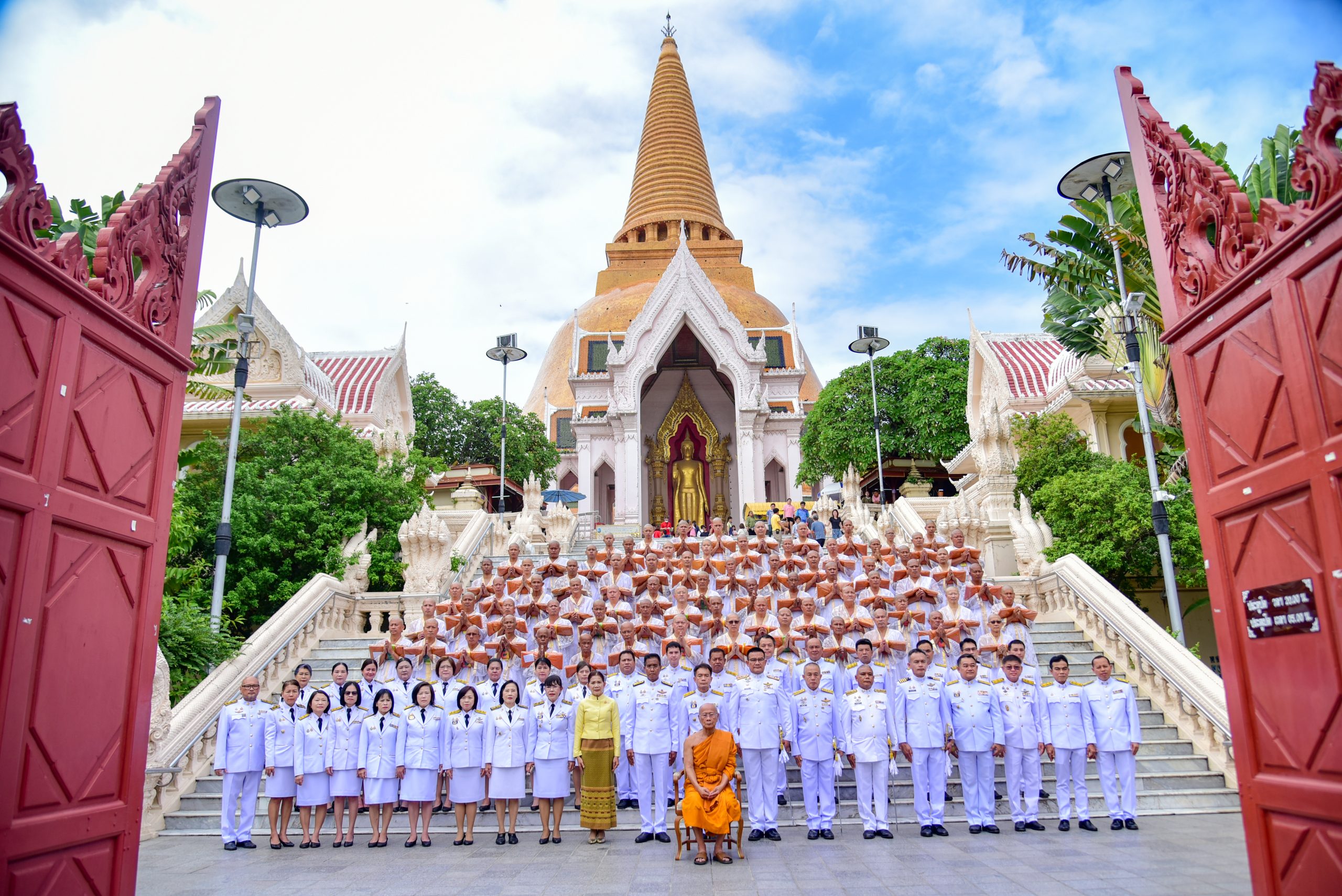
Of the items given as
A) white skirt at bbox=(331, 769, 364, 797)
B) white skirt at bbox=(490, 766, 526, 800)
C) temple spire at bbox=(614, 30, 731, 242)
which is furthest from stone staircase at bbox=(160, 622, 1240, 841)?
temple spire at bbox=(614, 30, 731, 242)

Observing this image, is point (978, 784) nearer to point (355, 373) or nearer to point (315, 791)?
point (315, 791)

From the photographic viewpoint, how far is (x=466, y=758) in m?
7.72

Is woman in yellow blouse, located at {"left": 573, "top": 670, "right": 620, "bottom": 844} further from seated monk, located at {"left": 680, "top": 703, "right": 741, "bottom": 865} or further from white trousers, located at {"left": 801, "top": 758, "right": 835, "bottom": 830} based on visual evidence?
white trousers, located at {"left": 801, "top": 758, "right": 835, "bottom": 830}

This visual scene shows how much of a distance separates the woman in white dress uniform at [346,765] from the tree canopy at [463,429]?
2338cm

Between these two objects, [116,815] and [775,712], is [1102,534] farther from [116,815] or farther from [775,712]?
[116,815]

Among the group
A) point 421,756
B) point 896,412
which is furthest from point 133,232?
point 896,412

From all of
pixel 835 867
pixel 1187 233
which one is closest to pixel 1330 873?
pixel 1187 233

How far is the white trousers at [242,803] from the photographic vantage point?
7.60m

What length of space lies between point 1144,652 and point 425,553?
30.6 feet

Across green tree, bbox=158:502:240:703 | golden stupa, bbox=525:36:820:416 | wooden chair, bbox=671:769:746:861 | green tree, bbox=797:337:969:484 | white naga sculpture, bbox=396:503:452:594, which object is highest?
golden stupa, bbox=525:36:820:416

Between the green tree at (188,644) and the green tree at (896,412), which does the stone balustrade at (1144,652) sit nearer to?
the green tree at (188,644)

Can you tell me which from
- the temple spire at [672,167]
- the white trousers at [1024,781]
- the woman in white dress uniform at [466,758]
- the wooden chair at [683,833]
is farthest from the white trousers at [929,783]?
the temple spire at [672,167]

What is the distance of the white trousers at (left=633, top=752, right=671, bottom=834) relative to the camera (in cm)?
750

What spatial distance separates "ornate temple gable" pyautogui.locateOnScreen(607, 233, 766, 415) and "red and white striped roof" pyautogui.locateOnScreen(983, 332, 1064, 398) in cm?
632
